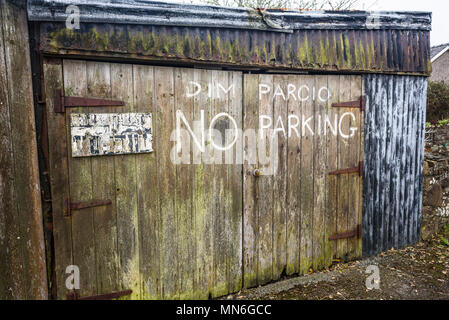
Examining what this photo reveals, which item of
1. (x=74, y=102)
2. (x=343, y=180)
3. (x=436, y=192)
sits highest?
(x=74, y=102)

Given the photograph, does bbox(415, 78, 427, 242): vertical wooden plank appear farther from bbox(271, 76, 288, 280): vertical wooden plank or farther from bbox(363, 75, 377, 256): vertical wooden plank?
bbox(271, 76, 288, 280): vertical wooden plank

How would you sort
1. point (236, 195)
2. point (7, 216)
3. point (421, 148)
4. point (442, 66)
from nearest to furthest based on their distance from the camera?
point (7, 216)
point (236, 195)
point (421, 148)
point (442, 66)

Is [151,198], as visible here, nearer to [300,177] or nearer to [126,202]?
[126,202]

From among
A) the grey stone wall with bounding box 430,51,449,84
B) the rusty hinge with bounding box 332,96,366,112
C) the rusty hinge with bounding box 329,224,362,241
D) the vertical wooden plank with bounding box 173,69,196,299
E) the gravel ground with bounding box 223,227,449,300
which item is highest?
the grey stone wall with bounding box 430,51,449,84

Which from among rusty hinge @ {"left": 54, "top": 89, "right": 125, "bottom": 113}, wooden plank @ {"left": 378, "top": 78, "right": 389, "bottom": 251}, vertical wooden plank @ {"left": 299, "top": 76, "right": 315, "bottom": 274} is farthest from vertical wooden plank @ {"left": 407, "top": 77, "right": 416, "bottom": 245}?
rusty hinge @ {"left": 54, "top": 89, "right": 125, "bottom": 113}

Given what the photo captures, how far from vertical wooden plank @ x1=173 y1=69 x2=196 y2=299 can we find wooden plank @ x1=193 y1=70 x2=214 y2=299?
0.19ft

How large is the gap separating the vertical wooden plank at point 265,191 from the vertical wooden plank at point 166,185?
1034 mm

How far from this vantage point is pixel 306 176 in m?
3.79

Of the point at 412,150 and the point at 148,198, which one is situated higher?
the point at 412,150

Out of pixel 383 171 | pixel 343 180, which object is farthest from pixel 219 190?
pixel 383 171

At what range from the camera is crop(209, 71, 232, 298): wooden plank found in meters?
3.26

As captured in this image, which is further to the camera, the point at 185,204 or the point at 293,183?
the point at 293,183

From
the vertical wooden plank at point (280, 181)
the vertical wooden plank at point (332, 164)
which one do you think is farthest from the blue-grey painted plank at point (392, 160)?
the vertical wooden plank at point (280, 181)

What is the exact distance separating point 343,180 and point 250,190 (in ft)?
4.51
